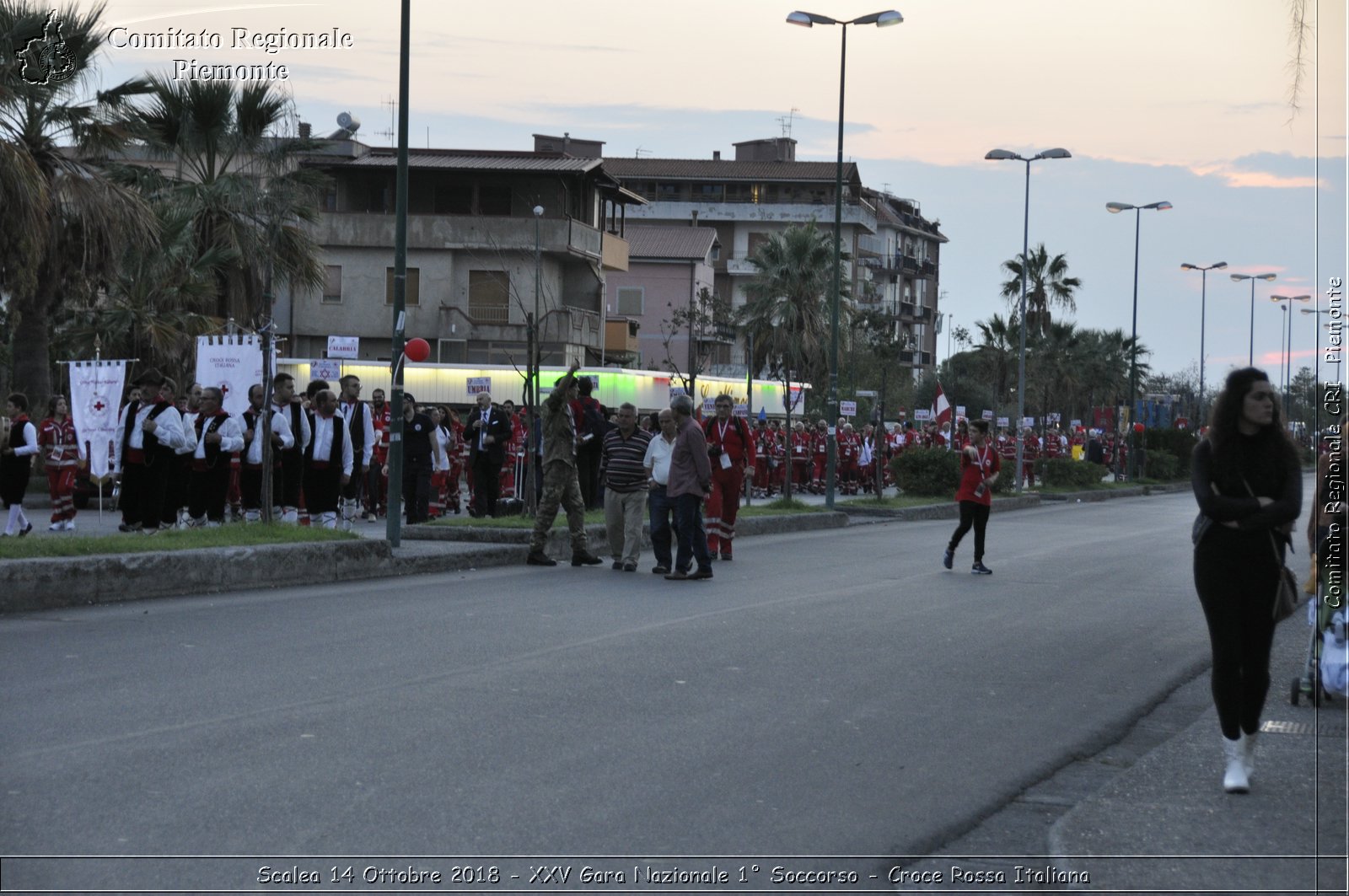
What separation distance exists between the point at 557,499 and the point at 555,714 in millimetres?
8973

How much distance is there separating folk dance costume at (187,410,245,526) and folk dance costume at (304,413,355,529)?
951 mm

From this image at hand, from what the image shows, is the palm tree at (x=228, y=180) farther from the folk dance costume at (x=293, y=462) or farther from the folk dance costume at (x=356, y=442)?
the folk dance costume at (x=293, y=462)

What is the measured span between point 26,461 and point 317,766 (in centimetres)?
1340

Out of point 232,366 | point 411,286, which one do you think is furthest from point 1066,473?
point 232,366

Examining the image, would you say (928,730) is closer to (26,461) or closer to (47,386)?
(26,461)

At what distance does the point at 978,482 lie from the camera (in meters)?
18.4

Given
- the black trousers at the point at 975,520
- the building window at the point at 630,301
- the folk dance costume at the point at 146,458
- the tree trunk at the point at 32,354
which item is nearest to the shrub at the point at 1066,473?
the tree trunk at the point at 32,354

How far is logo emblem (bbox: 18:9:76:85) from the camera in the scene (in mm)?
25734

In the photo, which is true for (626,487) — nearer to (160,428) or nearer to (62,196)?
(160,428)

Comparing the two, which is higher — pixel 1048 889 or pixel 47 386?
pixel 47 386

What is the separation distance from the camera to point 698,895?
5.30 m

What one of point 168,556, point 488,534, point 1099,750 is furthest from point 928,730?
point 488,534

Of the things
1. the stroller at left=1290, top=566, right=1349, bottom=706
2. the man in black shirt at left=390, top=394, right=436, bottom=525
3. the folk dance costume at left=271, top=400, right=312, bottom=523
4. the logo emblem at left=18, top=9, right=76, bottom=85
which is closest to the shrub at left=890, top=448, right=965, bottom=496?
the man in black shirt at left=390, top=394, right=436, bottom=525

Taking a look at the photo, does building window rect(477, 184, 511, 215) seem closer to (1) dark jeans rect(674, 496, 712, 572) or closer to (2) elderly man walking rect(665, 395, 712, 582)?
(2) elderly man walking rect(665, 395, 712, 582)
